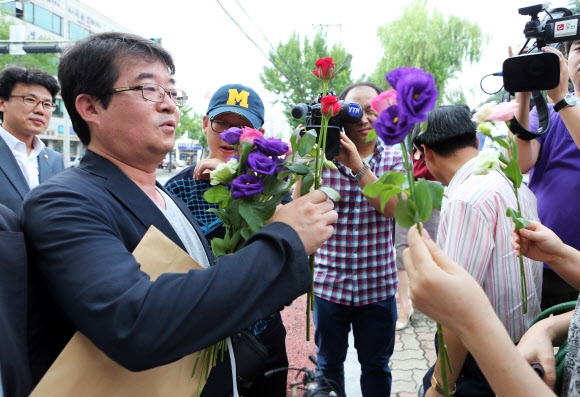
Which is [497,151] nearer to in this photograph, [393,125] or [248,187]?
[393,125]

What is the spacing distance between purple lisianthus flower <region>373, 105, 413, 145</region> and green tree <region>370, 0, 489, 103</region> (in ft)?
73.4

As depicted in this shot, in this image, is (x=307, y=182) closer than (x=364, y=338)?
Yes

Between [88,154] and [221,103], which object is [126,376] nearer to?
[88,154]

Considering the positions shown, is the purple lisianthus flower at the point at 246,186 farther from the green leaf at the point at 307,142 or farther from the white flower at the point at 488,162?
the white flower at the point at 488,162

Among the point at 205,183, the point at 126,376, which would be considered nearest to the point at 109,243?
the point at 126,376

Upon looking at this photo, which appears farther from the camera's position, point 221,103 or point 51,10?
point 51,10

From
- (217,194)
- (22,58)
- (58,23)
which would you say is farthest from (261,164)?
(58,23)

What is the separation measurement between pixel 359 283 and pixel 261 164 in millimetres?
1567

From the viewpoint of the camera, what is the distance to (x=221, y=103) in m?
2.14

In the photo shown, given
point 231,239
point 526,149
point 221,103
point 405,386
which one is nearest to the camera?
point 231,239

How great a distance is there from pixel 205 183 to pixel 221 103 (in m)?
0.42

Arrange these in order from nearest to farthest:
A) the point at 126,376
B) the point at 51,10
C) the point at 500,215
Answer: the point at 126,376 < the point at 500,215 < the point at 51,10

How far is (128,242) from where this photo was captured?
1130 mm

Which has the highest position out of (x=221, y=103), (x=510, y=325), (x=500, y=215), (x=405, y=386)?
(x=221, y=103)
